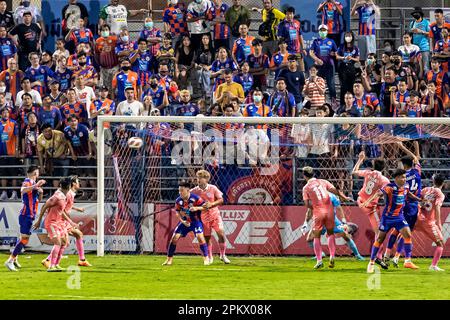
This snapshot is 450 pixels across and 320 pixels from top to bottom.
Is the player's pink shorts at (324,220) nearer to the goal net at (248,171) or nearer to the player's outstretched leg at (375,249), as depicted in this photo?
the player's outstretched leg at (375,249)

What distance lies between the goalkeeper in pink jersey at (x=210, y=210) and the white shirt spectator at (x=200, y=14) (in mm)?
6497

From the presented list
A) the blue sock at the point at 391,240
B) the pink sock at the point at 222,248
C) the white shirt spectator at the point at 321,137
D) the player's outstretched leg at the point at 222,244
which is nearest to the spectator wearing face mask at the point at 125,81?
the white shirt spectator at the point at 321,137

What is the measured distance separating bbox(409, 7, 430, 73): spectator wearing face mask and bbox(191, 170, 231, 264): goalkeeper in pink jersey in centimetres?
739

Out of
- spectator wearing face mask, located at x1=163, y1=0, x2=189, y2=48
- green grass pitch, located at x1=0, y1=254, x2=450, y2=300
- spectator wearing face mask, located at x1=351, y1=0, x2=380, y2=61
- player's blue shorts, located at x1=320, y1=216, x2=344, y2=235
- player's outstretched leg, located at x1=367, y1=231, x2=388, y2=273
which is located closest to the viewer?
green grass pitch, located at x1=0, y1=254, x2=450, y2=300

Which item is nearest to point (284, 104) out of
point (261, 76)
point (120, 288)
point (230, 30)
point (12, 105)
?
point (261, 76)

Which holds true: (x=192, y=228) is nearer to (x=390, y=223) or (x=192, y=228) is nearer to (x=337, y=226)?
(x=337, y=226)

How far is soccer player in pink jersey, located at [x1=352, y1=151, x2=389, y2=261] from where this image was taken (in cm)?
2362

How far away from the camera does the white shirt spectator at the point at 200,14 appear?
2959 cm

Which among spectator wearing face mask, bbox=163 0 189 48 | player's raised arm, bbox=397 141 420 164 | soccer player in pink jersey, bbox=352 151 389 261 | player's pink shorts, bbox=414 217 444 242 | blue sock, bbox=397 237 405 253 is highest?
spectator wearing face mask, bbox=163 0 189 48

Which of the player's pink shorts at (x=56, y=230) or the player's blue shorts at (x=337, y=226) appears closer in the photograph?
the player's pink shorts at (x=56, y=230)

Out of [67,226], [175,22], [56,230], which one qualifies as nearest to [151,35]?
[175,22]

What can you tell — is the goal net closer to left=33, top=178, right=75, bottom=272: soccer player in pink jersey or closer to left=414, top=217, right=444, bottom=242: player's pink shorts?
left=414, top=217, right=444, bottom=242: player's pink shorts

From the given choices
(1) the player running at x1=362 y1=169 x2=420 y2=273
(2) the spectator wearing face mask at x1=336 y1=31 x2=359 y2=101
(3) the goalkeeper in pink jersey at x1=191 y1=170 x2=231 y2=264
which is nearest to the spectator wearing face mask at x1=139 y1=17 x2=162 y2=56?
(2) the spectator wearing face mask at x1=336 y1=31 x2=359 y2=101

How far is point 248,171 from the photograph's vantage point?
25000 millimetres
